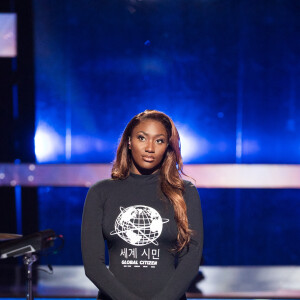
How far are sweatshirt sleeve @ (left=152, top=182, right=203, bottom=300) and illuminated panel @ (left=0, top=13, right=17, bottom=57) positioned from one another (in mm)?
2952

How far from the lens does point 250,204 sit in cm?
397

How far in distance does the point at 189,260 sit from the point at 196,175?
7.44 feet

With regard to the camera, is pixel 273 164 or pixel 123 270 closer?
pixel 123 270

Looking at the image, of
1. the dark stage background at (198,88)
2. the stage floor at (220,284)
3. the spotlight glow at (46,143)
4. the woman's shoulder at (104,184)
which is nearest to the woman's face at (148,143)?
the woman's shoulder at (104,184)

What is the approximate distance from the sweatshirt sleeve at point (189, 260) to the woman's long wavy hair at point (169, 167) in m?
0.03

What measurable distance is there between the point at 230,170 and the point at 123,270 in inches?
96.0

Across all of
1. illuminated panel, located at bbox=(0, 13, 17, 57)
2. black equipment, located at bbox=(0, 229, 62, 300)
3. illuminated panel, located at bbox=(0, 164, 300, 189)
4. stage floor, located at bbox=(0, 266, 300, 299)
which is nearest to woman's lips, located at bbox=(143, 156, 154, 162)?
black equipment, located at bbox=(0, 229, 62, 300)

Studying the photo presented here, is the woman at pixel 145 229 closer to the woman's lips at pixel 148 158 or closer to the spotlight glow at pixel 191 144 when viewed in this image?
the woman's lips at pixel 148 158

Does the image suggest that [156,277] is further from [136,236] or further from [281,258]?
[281,258]

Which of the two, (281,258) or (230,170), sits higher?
(230,170)

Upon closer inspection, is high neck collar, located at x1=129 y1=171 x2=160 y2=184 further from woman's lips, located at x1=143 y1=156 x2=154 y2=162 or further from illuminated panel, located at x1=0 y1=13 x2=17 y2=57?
illuminated panel, located at x1=0 y1=13 x2=17 y2=57

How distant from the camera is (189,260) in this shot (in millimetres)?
1529

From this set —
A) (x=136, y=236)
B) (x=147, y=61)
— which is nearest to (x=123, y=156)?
(x=136, y=236)

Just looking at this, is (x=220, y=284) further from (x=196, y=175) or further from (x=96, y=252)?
(x=96, y=252)
